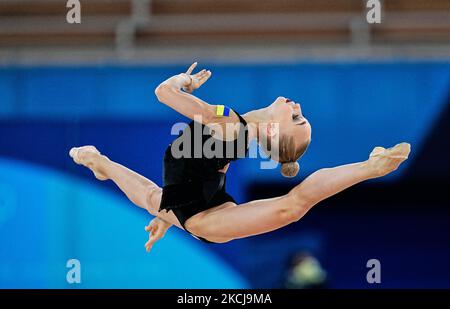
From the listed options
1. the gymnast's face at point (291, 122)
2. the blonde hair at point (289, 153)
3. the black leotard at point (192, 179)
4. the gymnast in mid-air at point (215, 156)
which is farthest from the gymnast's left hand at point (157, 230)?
the gymnast's face at point (291, 122)

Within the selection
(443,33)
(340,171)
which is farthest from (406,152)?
(443,33)

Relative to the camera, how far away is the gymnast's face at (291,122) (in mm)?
4953

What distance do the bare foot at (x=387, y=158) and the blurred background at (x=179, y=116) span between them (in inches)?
94.5

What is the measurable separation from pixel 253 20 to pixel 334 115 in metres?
1.28

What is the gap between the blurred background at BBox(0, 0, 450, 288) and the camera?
6977 mm

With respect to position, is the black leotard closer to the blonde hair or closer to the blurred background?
the blonde hair

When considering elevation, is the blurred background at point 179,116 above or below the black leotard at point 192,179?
above

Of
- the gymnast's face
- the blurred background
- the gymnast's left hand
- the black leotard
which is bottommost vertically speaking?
the gymnast's left hand

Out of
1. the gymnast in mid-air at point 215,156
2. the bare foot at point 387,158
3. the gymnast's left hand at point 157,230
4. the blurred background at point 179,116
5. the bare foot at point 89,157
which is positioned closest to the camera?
the bare foot at point 387,158

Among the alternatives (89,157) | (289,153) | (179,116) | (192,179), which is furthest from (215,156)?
(179,116)

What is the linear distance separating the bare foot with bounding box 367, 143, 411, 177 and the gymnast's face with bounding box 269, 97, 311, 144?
646 millimetres

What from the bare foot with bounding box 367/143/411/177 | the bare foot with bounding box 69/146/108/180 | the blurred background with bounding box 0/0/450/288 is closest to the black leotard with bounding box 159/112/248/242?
the bare foot with bounding box 69/146/108/180

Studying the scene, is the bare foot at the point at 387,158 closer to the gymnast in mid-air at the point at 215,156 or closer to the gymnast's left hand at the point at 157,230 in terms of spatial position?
the gymnast in mid-air at the point at 215,156

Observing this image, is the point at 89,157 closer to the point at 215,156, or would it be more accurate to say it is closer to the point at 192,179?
the point at 192,179
